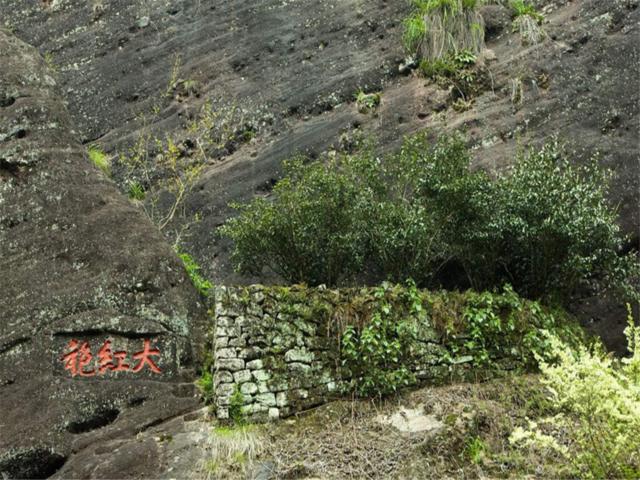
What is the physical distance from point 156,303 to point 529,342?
4125mm

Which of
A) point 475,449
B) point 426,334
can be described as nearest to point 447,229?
point 426,334

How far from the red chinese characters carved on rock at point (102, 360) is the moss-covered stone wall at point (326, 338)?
73cm

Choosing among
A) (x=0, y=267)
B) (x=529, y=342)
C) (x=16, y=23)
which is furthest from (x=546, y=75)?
(x=16, y=23)

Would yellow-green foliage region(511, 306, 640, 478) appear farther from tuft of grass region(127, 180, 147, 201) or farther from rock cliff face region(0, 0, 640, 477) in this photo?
tuft of grass region(127, 180, 147, 201)

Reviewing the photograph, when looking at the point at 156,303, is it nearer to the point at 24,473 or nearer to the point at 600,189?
the point at 24,473

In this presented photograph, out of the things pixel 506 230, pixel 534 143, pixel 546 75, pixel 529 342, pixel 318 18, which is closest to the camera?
pixel 529 342

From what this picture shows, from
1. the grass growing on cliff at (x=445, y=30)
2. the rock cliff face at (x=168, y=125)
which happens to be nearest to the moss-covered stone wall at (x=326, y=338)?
the rock cliff face at (x=168, y=125)

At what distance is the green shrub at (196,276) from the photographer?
387 inches

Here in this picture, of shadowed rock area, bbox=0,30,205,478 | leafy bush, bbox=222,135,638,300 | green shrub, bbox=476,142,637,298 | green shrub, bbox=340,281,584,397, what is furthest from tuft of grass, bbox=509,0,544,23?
shadowed rock area, bbox=0,30,205,478

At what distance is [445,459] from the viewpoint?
7.40 meters

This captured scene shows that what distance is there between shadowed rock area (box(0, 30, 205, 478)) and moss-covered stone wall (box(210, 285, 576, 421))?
67 centimetres

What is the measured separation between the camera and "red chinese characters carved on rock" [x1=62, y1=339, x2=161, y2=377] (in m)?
8.39

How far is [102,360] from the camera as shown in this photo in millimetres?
8453

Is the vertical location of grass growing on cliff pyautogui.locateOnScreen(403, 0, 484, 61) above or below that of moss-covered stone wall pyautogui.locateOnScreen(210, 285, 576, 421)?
above
